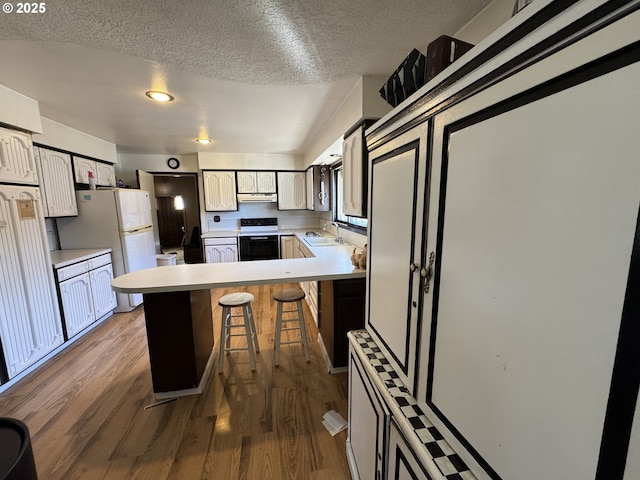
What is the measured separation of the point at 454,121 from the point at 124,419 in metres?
2.52

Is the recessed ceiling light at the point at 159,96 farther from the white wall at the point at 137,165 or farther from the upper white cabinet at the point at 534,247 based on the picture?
the white wall at the point at 137,165

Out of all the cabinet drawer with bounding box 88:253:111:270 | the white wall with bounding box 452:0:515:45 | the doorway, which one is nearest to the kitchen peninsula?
the white wall with bounding box 452:0:515:45

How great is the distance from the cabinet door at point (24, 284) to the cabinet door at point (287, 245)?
2.95 metres

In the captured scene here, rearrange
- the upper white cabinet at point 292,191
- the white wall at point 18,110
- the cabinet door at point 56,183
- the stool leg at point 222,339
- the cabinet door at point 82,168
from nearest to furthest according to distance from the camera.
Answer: the white wall at point 18,110 → the stool leg at point 222,339 → the cabinet door at point 56,183 → the cabinet door at point 82,168 → the upper white cabinet at point 292,191

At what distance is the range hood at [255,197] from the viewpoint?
15.6 feet

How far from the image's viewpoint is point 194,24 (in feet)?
3.92

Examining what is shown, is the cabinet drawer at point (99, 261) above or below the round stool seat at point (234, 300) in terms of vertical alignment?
above

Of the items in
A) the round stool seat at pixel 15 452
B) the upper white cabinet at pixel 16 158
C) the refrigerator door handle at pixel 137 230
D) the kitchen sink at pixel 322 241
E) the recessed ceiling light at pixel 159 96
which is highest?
the recessed ceiling light at pixel 159 96

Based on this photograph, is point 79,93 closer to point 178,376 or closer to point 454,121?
point 178,376

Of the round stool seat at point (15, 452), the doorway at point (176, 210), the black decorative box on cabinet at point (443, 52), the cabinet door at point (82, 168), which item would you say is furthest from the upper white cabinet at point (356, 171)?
the doorway at point (176, 210)

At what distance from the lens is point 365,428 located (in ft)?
3.66

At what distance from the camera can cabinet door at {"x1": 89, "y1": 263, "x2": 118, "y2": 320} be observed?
3053mm

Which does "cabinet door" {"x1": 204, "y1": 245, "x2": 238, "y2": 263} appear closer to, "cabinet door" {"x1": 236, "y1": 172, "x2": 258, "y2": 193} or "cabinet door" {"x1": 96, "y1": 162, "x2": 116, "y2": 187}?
"cabinet door" {"x1": 236, "y1": 172, "x2": 258, "y2": 193}

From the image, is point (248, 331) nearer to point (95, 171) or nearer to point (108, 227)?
point (108, 227)
